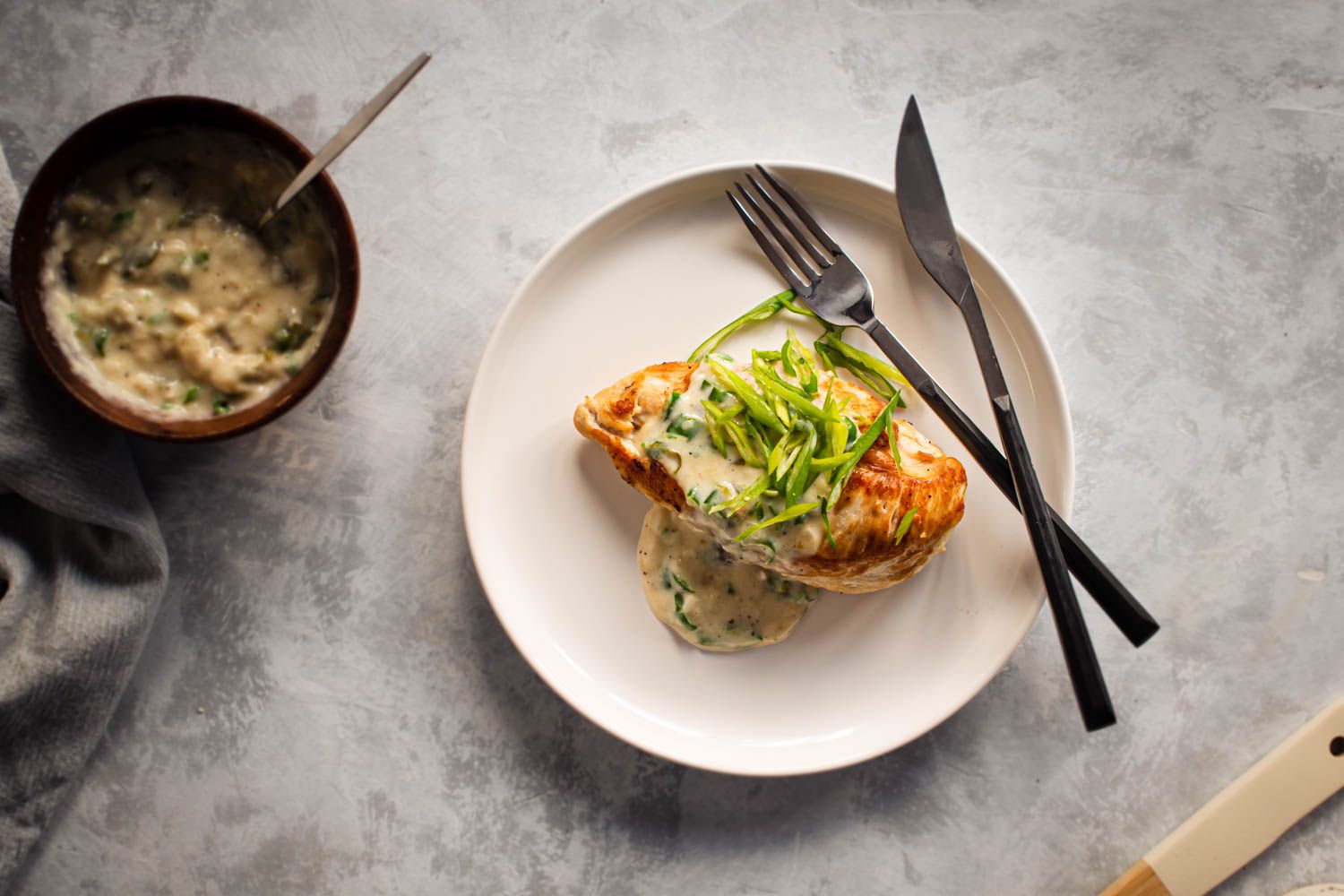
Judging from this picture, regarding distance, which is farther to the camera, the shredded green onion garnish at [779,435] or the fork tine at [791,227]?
the fork tine at [791,227]

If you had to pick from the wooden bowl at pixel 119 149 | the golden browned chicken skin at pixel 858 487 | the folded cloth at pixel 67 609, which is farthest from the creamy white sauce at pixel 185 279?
the golden browned chicken skin at pixel 858 487

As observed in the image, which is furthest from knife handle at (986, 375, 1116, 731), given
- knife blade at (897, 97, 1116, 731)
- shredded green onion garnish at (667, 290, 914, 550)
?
shredded green onion garnish at (667, 290, 914, 550)

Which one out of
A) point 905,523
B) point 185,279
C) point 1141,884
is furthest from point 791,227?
point 1141,884

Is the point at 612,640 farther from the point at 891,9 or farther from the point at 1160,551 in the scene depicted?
the point at 891,9

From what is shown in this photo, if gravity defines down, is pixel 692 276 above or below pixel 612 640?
above

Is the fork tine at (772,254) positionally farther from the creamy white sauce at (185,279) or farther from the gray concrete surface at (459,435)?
the creamy white sauce at (185,279)

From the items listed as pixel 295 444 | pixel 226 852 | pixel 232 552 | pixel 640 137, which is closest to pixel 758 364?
pixel 640 137

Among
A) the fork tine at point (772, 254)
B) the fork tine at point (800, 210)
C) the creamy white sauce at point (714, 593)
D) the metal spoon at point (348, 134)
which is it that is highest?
the metal spoon at point (348, 134)
